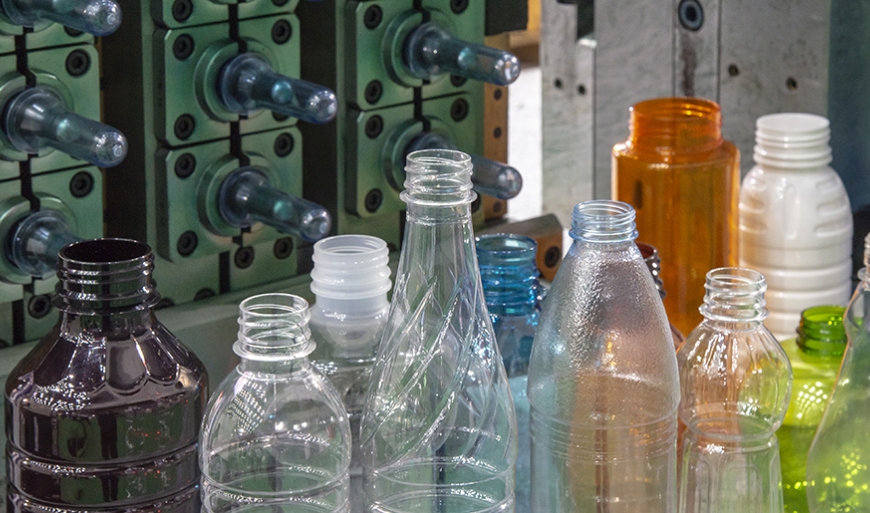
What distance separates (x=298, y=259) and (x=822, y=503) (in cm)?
50

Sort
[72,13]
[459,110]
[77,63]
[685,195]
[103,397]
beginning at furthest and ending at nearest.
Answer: [459,110] → [685,195] → [77,63] → [72,13] → [103,397]

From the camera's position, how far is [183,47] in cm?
100

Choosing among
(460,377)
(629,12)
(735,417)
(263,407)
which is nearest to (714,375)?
(735,417)

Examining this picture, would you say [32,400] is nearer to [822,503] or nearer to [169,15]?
[169,15]

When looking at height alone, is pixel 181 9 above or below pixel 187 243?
above

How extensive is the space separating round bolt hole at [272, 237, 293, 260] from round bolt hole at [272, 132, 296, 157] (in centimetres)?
8

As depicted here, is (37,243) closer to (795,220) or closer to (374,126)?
(374,126)

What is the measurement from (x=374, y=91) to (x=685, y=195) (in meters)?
0.26

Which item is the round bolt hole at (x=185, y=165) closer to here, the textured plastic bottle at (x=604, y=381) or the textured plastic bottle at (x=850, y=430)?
the textured plastic bottle at (x=604, y=381)

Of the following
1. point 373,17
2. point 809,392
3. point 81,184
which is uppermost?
point 373,17

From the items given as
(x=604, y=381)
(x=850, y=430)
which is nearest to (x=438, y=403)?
(x=604, y=381)

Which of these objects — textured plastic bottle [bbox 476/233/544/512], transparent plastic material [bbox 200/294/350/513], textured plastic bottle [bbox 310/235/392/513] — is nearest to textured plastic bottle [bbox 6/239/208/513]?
transparent plastic material [bbox 200/294/350/513]

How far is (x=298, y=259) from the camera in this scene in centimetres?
116

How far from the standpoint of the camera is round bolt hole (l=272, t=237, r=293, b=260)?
44.6 inches
